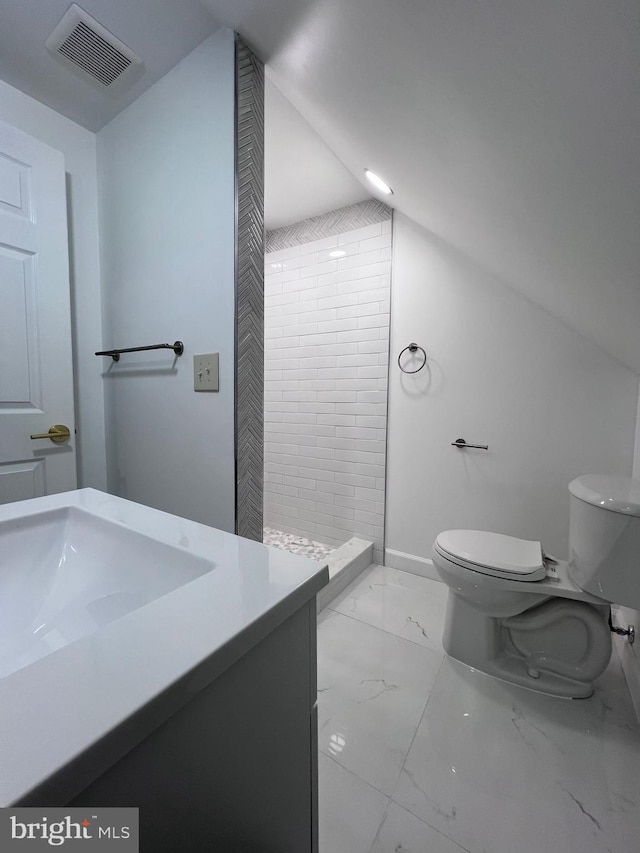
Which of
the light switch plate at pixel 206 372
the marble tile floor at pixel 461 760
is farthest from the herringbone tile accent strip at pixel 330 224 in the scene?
the marble tile floor at pixel 461 760

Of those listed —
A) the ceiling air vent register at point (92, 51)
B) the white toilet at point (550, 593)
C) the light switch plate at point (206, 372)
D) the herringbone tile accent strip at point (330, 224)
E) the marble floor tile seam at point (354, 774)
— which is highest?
the ceiling air vent register at point (92, 51)

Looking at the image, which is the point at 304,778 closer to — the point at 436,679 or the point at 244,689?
the point at 244,689

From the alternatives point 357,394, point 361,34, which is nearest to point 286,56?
point 361,34

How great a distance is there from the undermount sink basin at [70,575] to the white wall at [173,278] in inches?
22.3

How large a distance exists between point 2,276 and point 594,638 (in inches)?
98.5

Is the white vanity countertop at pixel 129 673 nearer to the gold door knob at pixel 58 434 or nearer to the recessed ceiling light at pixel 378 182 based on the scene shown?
the gold door knob at pixel 58 434

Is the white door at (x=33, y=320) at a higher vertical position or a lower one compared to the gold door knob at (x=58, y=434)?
higher

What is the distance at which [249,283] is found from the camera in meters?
1.19

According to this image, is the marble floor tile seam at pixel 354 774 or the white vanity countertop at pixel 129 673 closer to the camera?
the white vanity countertop at pixel 129 673

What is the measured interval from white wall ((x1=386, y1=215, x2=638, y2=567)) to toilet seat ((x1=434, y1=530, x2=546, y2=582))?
40 cm

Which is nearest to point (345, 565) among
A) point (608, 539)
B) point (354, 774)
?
point (354, 774)

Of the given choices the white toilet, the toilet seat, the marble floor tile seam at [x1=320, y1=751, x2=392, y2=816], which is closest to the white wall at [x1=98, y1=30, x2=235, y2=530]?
the marble floor tile seam at [x1=320, y1=751, x2=392, y2=816]

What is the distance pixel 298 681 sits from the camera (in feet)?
1.61
